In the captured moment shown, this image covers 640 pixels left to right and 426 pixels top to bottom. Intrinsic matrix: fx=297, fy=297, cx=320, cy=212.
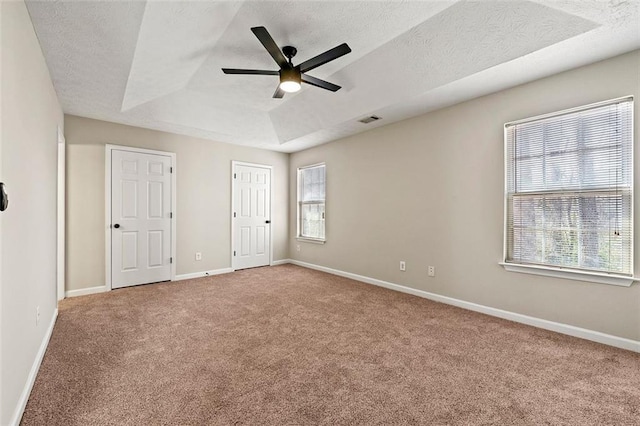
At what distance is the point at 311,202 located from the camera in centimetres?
590

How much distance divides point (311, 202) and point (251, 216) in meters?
1.20

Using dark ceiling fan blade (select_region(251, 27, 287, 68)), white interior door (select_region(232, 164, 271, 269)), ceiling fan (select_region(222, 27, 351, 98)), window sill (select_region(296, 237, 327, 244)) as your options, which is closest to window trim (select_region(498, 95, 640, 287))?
ceiling fan (select_region(222, 27, 351, 98))

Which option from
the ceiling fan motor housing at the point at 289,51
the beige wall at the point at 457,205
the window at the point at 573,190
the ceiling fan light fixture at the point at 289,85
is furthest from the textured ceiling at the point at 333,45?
the window at the point at 573,190

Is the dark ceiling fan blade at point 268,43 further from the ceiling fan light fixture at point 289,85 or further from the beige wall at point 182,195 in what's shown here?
the beige wall at point 182,195

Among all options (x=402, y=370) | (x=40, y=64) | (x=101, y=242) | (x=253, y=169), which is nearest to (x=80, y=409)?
(x=402, y=370)

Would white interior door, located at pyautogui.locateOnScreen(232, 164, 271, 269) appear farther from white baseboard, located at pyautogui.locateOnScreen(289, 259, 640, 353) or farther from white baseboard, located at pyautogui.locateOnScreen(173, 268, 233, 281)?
white baseboard, located at pyautogui.locateOnScreen(289, 259, 640, 353)

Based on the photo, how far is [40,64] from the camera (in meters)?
2.45

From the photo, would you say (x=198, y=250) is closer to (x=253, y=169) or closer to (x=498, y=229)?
(x=253, y=169)

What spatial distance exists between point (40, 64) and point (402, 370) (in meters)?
3.74

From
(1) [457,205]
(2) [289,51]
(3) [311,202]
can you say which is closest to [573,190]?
(1) [457,205]

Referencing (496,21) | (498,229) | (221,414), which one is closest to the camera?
(221,414)

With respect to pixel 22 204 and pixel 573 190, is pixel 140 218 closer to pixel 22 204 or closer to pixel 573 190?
pixel 22 204

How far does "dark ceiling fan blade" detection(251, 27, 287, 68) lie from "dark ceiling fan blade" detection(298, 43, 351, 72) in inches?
8.1

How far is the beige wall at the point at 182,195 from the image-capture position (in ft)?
13.1
